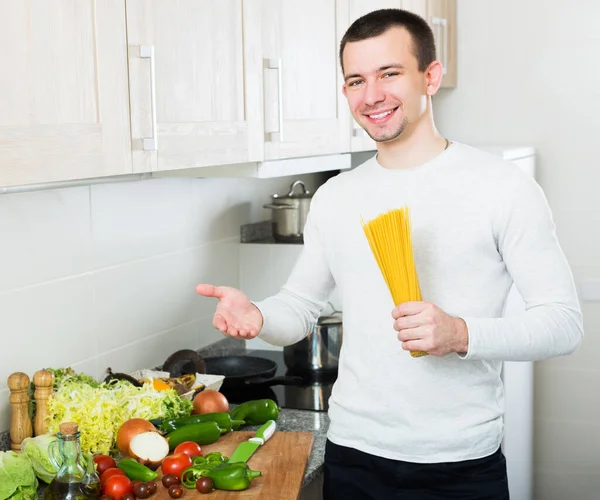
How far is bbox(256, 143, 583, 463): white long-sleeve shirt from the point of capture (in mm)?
1517

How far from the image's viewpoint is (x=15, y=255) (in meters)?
1.84

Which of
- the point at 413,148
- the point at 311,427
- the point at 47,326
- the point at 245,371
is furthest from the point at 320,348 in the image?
the point at 413,148

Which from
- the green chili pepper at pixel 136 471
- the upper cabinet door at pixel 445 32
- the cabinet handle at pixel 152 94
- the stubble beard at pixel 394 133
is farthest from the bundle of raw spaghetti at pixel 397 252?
the upper cabinet door at pixel 445 32

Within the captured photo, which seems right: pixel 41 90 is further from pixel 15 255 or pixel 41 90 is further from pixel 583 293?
pixel 583 293

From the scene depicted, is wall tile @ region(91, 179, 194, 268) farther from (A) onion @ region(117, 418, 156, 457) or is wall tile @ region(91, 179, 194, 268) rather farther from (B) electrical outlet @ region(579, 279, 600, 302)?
(B) electrical outlet @ region(579, 279, 600, 302)

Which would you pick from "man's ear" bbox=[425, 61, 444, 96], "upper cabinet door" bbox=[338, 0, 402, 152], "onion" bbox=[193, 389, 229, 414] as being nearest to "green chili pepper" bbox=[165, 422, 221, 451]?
"onion" bbox=[193, 389, 229, 414]

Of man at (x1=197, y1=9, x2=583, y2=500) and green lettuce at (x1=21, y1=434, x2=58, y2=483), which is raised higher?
man at (x1=197, y1=9, x2=583, y2=500)

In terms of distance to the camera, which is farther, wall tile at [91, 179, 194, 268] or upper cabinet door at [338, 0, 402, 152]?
upper cabinet door at [338, 0, 402, 152]

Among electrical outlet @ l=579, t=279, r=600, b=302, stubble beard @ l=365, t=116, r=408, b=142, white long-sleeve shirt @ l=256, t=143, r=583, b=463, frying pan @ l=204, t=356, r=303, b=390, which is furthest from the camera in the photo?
electrical outlet @ l=579, t=279, r=600, b=302

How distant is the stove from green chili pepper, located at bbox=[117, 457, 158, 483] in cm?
59

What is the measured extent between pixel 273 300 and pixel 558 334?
55cm

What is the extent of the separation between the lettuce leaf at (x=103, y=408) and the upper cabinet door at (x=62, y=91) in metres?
0.49

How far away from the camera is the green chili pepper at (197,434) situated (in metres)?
1.78

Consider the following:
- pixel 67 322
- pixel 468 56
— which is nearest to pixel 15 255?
pixel 67 322
